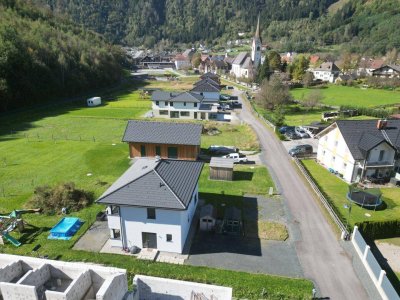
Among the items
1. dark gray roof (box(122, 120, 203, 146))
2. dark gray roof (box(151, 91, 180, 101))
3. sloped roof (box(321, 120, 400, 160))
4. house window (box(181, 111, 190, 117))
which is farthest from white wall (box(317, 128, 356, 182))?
dark gray roof (box(151, 91, 180, 101))

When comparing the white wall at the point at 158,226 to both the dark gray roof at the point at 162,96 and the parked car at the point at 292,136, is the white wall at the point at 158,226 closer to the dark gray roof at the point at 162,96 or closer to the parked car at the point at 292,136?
the parked car at the point at 292,136

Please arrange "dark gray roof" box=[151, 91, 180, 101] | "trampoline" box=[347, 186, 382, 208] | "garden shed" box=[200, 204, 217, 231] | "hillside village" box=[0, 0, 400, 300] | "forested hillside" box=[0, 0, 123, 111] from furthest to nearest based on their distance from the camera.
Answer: "forested hillside" box=[0, 0, 123, 111] < "dark gray roof" box=[151, 91, 180, 101] < "trampoline" box=[347, 186, 382, 208] < "garden shed" box=[200, 204, 217, 231] < "hillside village" box=[0, 0, 400, 300]

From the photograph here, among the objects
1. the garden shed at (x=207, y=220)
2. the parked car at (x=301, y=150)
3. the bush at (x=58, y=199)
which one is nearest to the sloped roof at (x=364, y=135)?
the parked car at (x=301, y=150)

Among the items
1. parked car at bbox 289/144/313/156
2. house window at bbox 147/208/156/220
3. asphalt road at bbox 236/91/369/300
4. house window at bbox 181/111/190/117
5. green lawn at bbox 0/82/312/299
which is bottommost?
asphalt road at bbox 236/91/369/300

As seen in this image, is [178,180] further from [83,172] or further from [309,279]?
[83,172]

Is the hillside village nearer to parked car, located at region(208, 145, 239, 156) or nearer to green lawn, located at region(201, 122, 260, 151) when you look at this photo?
parked car, located at region(208, 145, 239, 156)

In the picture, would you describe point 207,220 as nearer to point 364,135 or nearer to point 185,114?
point 364,135
